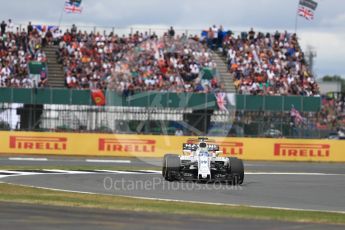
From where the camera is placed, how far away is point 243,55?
40969 mm

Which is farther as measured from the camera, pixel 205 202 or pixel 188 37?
pixel 188 37

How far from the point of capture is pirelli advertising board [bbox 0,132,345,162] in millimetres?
32875

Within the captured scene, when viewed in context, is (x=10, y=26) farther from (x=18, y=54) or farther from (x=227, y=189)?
(x=227, y=189)

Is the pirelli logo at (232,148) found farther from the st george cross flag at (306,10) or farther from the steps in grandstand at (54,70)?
the st george cross flag at (306,10)

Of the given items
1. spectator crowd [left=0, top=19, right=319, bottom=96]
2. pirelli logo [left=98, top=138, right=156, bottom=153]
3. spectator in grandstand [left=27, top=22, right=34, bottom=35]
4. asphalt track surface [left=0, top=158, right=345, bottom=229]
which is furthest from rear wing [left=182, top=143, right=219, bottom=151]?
spectator in grandstand [left=27, top=22, right=34, bottom=35]

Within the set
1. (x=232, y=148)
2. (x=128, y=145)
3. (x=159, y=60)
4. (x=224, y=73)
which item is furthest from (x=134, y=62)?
(x=232, y=148)

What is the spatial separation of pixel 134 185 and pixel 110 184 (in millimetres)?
601

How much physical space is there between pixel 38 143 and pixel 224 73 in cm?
1185

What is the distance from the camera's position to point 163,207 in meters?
13.5

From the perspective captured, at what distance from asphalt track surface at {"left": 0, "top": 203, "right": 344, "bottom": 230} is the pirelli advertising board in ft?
66.3

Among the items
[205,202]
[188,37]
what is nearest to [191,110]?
[188,37]

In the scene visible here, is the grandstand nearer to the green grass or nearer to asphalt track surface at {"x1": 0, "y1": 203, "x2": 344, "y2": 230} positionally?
the green grass

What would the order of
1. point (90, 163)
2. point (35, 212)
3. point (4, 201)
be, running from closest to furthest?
point (35, 212) → point (4, 201) → point (90, 163)

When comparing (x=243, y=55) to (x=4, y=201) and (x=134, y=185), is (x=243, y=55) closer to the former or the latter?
(x=134, y=185)
